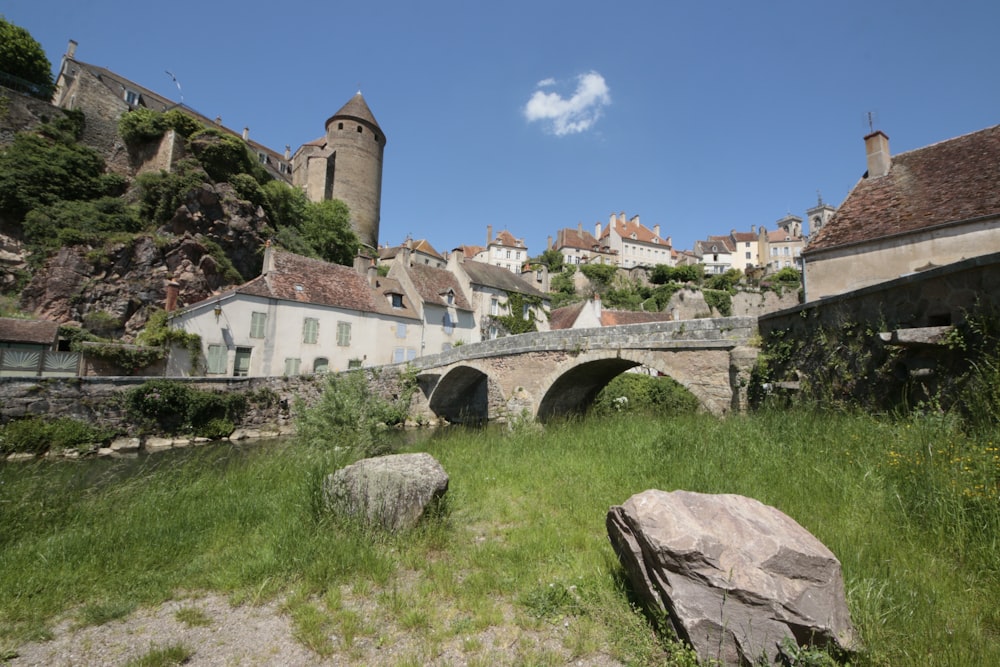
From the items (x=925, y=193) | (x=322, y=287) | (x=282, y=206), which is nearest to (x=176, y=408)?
(x=322, y=287)

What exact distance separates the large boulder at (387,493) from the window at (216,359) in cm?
1739

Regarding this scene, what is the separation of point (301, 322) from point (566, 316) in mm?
15856

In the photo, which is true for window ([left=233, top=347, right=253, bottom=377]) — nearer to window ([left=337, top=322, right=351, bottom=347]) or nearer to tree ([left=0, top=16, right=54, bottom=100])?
window ([left=337, top=322, right=351, bottom=347])

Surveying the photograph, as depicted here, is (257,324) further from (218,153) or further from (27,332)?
(218,153)

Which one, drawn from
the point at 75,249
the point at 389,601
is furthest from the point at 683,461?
the point at 75,249

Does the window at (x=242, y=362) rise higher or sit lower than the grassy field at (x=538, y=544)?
higher

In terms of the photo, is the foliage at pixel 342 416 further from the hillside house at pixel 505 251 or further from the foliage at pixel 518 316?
the hillside house at pixel 505 251

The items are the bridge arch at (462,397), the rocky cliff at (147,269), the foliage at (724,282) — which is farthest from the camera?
the foliage at (724,282)

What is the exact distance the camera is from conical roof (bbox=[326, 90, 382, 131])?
141ft


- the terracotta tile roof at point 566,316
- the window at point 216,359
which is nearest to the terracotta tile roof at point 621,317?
the terracotta tile roof at point 566,316

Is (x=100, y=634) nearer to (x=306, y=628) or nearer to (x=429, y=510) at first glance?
(x=306, y=628)

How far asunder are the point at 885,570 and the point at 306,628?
340 cm

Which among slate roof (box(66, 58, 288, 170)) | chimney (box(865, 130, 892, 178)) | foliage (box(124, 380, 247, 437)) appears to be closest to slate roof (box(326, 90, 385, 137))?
slate roof (box(66, 58, 288, 170))

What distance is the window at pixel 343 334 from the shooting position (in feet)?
71.8
